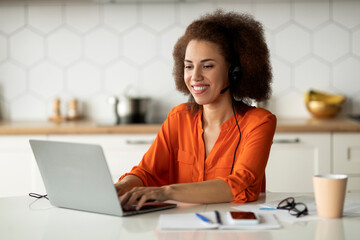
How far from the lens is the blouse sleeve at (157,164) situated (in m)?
1.81

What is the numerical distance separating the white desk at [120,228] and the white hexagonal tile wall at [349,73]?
89.7 inches

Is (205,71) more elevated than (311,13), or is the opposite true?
(311,13)

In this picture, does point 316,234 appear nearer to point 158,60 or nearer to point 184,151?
point 184,151

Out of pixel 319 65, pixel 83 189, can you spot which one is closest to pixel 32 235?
pixel 83 189

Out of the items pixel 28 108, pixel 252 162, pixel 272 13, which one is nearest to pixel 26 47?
pixel 28 108

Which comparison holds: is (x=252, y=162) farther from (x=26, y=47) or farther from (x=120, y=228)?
(x=26, y=47)

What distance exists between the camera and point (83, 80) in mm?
3490

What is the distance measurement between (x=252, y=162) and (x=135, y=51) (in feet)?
6.61

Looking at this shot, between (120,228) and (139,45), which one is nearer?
(120,228)

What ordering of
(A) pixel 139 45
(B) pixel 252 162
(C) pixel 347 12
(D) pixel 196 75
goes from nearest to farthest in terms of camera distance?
(B) pixel 252 162 → (D) pixel 196 75 → (C) pixel 347 12 → (A) pixel 139 45

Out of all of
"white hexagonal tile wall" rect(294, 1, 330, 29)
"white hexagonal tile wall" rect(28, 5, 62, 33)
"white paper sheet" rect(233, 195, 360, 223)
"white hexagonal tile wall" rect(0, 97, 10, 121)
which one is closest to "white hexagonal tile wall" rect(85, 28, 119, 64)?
"white hexagonal tile wall" rect(28, 5, 62, 33)

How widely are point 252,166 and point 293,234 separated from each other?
0.50 meters

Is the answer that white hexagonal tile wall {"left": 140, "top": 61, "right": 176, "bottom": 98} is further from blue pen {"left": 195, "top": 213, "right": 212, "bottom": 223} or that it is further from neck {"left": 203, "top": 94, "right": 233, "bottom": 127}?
blue pen {"left": 195, "top": 213, "right": 212, "bottom": 223}

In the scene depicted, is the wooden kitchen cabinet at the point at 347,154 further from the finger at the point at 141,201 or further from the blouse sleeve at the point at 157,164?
the finger at the point at 141,201
